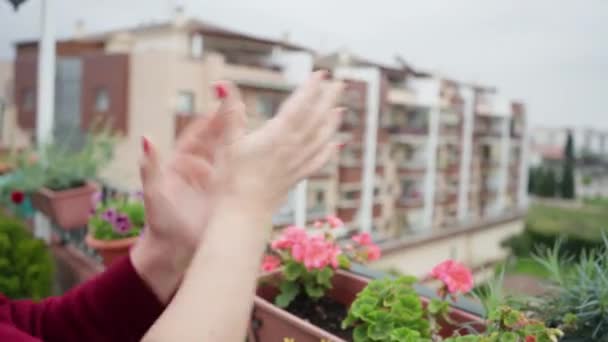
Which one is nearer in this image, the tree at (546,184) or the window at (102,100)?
the window at (102,100)

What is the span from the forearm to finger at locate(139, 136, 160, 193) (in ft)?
0.58

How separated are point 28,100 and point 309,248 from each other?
14.9 meters

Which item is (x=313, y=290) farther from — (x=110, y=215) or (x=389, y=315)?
(x=110, y=215)

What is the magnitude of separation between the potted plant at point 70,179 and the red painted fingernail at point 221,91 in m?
2.23

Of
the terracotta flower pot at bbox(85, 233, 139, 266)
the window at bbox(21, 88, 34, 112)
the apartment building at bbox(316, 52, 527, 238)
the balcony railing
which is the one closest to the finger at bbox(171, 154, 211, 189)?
the terracotta flower pot at bbox(85, 233, 139, 266)

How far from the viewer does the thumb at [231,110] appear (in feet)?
1.38

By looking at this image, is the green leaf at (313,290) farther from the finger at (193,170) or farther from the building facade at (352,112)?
the building facade at (352,112)

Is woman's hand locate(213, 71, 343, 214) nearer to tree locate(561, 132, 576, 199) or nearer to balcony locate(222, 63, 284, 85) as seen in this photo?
balcony locate(222, 63, 284, 85)

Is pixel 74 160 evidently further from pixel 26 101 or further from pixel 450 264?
pixel 26 101

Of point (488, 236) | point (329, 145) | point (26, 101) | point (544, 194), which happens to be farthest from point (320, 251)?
point (544, 194)

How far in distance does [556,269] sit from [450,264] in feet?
0.63

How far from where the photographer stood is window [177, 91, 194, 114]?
530 inches

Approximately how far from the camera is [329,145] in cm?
44

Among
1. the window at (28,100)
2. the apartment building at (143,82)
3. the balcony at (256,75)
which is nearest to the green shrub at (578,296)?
the apartment building at (143,82)
